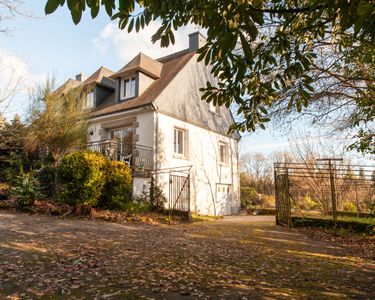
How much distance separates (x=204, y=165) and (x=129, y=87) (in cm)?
594

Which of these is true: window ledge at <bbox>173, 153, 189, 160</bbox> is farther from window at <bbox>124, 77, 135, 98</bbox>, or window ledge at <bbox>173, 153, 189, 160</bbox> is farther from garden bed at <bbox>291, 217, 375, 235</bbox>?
garden bed at <bbox>291, 217, 375, 235</bbox>

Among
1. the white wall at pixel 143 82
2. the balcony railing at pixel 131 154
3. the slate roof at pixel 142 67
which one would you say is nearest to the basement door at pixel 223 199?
the balcony railing at pixel 131 154

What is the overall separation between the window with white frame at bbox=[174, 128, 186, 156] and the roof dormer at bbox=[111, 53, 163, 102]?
9.28 ft

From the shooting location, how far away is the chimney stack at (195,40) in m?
18.4

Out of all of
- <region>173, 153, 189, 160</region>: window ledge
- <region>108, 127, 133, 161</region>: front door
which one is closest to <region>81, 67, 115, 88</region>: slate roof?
<region>108, 127, 133, 161</region>: front door

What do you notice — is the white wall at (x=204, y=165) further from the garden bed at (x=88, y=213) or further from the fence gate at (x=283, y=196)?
the fence gate at (x=283, y=196)

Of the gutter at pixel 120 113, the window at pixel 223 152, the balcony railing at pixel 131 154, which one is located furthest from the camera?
the window at pixel 223 152

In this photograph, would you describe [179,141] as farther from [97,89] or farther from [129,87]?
[97,89]

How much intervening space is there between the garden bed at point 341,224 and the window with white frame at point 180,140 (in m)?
7.07

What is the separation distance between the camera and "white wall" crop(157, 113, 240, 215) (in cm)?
1442

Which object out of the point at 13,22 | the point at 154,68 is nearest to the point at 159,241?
the point at 13,22

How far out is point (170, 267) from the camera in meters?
4.54

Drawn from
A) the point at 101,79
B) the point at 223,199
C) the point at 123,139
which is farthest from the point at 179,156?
the point at 101,79

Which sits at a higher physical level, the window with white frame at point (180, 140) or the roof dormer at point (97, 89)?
the roof dormer at point (97, 89)
